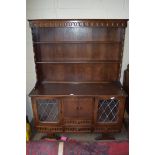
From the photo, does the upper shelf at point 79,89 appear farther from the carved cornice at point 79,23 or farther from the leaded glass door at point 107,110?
the carved cornice at point 79,23

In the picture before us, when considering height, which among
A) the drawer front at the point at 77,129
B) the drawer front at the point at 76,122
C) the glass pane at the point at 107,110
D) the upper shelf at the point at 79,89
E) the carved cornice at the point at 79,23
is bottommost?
the drawer front at the point at 77,129

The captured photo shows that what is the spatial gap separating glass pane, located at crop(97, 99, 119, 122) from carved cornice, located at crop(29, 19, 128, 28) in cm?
83

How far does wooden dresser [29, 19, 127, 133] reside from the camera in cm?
202

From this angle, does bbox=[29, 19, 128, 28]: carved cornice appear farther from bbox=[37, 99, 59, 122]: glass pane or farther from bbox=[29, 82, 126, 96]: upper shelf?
bbox=[37, 99, 59, 122]: glass pane

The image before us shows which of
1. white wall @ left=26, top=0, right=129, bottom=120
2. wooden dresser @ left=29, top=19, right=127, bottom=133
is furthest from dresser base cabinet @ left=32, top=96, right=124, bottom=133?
white wall @ left=26, top=0, right=129, bottom=120

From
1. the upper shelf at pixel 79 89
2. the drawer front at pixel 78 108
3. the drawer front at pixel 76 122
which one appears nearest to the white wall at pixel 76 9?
the upper shelf at pixel 79 89

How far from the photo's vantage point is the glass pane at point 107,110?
6.69 ft

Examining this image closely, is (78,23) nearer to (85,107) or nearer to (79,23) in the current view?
(79,23)

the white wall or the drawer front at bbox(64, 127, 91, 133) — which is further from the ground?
the white wall

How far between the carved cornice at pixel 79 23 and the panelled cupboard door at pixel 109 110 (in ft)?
2.63

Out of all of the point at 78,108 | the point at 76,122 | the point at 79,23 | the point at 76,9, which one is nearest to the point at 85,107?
the point at 78,108
